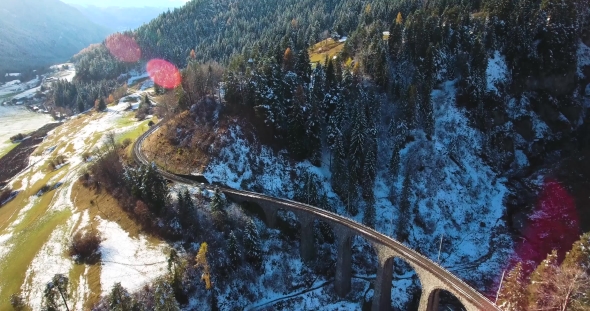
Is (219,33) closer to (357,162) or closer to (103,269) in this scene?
(357,162)

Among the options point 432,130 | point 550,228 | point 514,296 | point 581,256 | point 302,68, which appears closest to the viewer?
point 581,256

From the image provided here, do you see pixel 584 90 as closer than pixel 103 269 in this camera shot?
No

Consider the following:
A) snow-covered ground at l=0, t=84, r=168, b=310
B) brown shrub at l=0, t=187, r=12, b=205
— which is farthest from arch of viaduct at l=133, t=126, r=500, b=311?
brown shrub at l=0, t=187, r=12, b=205

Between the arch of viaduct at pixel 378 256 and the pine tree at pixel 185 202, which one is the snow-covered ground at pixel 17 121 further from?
the pine tree at pixel 185 202

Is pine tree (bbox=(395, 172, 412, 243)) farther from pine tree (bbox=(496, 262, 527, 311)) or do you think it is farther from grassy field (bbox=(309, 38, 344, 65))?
grassy field (bbox=(309, 38, 344, 65))

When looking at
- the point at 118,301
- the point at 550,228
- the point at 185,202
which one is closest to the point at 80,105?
the point at 185,202

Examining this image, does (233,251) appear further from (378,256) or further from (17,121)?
(17,121)

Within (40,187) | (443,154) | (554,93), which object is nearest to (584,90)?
(554,93)
